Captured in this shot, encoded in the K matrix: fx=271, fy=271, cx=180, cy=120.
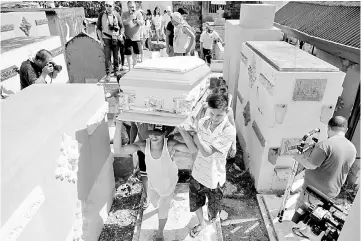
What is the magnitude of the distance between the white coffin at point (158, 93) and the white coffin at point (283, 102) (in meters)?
1.50

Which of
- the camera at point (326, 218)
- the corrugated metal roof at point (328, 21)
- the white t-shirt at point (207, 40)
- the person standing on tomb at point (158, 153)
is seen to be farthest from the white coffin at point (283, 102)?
the white t-shirt at point (207, 40)

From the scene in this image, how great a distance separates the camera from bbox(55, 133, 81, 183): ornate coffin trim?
2350mm

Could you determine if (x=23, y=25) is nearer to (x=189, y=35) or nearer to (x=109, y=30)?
(x=109, y=30)

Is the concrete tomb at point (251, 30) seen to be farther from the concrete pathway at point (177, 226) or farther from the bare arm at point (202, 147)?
the bare arm at point (202, 147)

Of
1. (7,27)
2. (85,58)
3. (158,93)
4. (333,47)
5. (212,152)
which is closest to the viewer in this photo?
(158,93)

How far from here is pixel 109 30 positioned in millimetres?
6574

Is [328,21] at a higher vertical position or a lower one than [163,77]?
higher

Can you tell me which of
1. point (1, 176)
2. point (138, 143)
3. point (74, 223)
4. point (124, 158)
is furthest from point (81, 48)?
point (1, 176)

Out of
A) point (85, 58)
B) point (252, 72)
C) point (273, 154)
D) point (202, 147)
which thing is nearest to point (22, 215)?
point (202, 147)

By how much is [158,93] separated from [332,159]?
6.51 feet

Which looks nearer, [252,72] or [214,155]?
[214,155]

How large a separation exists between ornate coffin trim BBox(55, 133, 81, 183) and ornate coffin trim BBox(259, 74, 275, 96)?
8.40 feet

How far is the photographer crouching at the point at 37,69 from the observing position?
4.25 m

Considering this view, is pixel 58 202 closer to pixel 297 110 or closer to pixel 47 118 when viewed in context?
pixel 47 118
